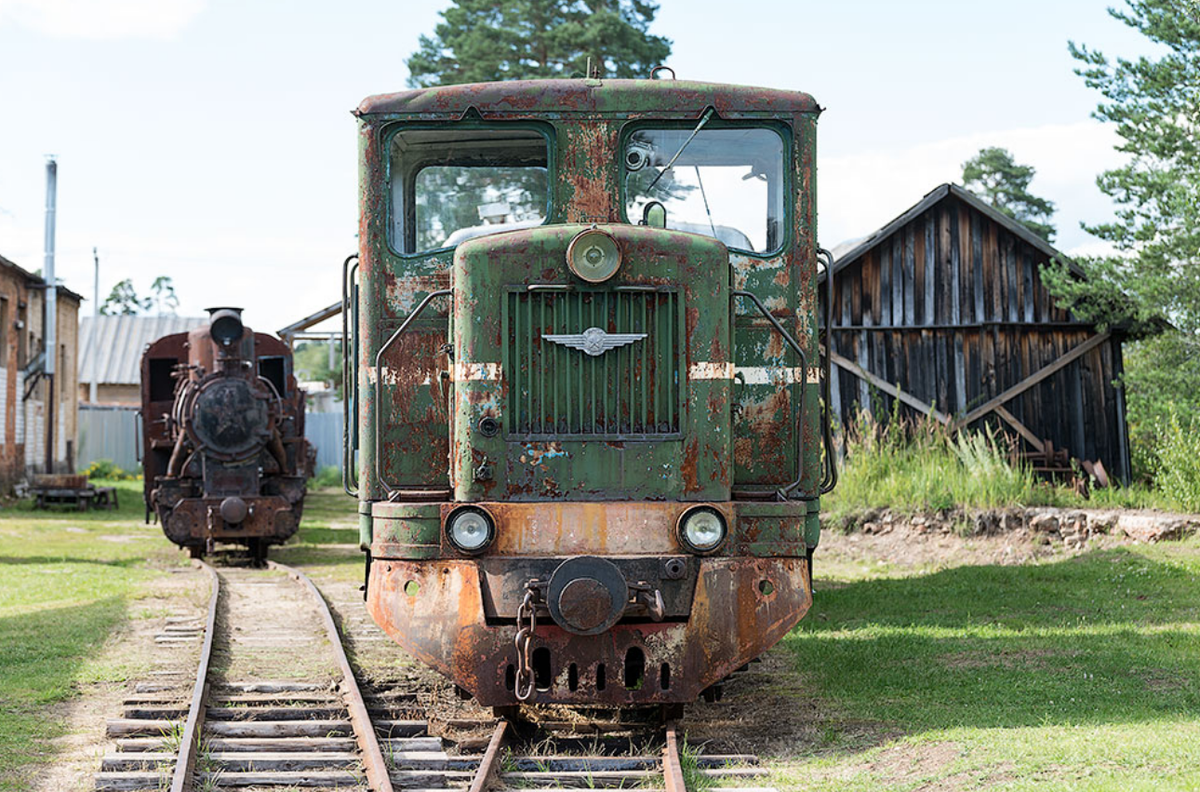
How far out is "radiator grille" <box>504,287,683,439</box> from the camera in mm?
6699

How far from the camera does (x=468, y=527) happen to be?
21.4 ft

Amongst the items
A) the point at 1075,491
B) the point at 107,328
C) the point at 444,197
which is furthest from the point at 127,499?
the point at 107,328

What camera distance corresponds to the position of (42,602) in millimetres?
12234

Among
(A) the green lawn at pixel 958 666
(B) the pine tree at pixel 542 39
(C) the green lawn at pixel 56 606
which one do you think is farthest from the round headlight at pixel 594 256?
(B) the pine tree at pixel 542 39

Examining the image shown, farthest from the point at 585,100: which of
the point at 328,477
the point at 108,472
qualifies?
the point at 108,472

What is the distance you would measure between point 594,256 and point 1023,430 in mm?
13045

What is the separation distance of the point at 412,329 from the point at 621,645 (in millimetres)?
2136

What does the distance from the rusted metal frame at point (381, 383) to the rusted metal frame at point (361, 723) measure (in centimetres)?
118

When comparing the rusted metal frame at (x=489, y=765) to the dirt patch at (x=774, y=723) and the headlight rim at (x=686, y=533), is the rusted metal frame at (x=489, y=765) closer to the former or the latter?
the dirt patch at (x=774, y=723)

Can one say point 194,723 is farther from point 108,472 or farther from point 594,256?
point 108,472

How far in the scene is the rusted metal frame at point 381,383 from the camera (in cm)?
699

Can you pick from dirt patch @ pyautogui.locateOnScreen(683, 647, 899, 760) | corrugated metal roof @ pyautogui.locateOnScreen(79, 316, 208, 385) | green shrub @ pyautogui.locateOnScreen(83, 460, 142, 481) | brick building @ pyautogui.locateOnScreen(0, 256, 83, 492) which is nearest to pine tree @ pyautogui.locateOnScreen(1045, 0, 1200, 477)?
dirt patch @ pyautogui.locateOnScreen(683, 647, 899, 760)

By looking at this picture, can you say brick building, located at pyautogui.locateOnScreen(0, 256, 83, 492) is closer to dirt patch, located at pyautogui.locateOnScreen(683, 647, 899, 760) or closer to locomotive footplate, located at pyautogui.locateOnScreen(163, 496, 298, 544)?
locomotive footplate, located at pyautogui.locateOnScreen(163, 496, 298, 544)

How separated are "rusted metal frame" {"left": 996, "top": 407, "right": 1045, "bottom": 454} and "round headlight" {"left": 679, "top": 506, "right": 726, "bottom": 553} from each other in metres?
12.8
